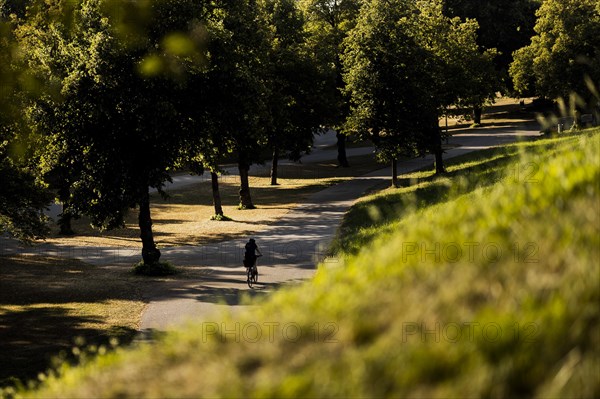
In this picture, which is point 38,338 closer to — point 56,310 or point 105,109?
point 56,310

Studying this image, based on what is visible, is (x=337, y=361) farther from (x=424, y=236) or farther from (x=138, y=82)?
(x=138, y=82)

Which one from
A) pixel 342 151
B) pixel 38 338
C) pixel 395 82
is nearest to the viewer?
pixel 38 338

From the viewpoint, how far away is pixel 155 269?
2520 centimetres

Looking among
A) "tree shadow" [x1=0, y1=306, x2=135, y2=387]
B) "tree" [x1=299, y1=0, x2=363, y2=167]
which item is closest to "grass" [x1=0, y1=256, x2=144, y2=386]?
"tree shadow" [x1=0, y1=306, x2=135, y2=387]

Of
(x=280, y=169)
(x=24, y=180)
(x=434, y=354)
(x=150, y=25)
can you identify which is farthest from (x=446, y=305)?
(x=280, y=169)

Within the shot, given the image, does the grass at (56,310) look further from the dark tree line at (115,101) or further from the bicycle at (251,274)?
the bicycle at (251,274)

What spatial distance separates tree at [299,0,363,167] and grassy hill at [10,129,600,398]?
136 feet

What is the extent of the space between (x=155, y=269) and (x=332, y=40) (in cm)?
3396

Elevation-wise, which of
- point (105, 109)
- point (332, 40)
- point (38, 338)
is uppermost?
point (332, 40)

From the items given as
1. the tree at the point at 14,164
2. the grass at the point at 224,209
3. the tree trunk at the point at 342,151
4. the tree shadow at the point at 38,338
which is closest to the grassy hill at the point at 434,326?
the tree shadow at the point at 38,338

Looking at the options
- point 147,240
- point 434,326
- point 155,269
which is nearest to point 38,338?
point 155,269

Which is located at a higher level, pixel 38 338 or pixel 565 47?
pixel 565 47

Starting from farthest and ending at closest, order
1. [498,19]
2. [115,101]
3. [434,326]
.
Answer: [498,19] < [115,101] < [434,326]

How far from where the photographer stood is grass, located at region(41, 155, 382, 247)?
113 ft
